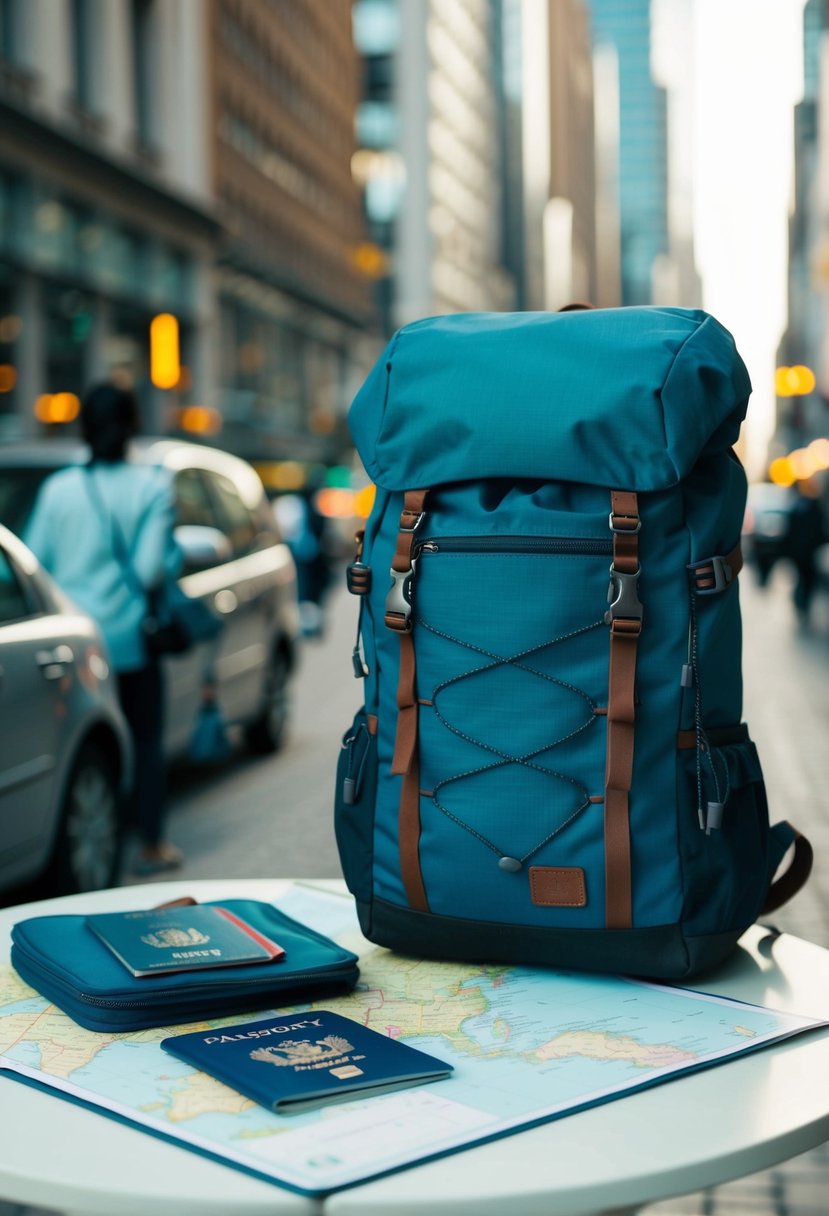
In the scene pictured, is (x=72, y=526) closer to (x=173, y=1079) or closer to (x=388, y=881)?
(x=388, y=881)

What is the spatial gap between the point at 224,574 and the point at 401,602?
23.5ft

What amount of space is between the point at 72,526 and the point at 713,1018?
4.91 metres

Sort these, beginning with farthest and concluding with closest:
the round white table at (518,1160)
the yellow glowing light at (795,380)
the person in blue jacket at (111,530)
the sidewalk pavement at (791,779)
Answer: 1. the yellow glowing light at (795,380)
2. the person in blue jacket at (111,530)
3. the sidewalk pavement at (791,779)
4. the round white table at (518,1160)

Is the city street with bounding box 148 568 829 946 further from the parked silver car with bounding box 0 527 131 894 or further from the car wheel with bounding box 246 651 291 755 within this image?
the parked silver car with bounding box 0 527 131 894

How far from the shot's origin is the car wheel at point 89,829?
18.9 ft

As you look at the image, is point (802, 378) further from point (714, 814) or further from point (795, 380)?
point (714, 814)

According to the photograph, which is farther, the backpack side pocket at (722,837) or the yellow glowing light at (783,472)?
the yellow glowing light at (783,472)

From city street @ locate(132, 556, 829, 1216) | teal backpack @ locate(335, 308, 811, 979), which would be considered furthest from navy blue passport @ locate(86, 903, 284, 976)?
city street @ locate(132, 556, 829, 1216)

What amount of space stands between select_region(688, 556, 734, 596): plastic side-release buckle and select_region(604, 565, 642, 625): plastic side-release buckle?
0.26 feet

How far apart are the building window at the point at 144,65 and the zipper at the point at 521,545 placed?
37512 millimetres

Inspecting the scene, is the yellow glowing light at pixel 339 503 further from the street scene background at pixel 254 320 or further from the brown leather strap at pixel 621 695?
the brown leather strap at pixel 621 695

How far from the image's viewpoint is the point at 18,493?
25.9 feet

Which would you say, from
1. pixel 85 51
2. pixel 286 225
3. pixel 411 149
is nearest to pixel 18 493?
pixel 85 51

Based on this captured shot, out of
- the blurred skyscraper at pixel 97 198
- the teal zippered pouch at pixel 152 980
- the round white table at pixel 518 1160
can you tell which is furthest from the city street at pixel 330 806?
the blurred skyscraper at pixel 97 198
